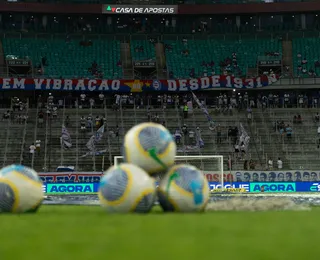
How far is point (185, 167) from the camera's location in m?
14.0

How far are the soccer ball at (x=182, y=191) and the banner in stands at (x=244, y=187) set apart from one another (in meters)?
25.6

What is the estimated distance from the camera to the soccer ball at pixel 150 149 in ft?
45.7

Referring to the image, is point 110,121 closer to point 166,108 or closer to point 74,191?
point 166,108

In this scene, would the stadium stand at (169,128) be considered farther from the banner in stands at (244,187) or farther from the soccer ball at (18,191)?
the soccer ball at (18,191)

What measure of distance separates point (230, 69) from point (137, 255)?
57200 millimetres

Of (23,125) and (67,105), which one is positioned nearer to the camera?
(23,125)

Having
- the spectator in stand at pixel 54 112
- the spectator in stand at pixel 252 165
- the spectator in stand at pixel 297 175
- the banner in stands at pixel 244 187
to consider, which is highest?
the spectator in stand at pixel 54 112

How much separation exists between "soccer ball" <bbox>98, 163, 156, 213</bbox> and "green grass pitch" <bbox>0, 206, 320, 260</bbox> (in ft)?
4.82

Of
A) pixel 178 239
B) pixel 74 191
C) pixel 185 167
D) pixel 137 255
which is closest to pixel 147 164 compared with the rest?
pixel 185 167

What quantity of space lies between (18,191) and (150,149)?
2900mm

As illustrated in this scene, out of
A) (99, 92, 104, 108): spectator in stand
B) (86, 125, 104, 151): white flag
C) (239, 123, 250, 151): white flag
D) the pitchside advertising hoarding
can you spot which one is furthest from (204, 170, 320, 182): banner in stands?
(99, 92, 104, 108): spectator in stand

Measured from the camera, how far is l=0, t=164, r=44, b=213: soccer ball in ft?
46.7

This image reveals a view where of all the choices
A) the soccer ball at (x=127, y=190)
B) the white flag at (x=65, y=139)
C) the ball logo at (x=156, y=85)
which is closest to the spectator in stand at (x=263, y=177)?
the white flag at (x=65, y=139)

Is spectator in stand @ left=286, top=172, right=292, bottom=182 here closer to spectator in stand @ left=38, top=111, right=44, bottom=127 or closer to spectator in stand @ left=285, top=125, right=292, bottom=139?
spectator in stand @ left=285, top=125, right=292, bottom=139
